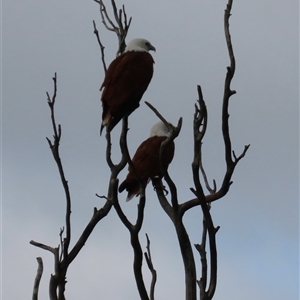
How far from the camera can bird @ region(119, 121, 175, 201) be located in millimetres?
4586

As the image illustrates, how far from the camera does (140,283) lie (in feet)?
8.75

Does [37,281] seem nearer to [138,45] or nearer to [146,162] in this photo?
[146,162]

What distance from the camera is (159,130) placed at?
198 inches

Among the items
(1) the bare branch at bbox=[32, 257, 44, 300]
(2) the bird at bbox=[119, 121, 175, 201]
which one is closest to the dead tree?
(1) the bare branch at bbox=[32, 257, 44, 300]

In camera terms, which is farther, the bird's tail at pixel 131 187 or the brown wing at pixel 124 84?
→ the bird's tail at pixel 131 187

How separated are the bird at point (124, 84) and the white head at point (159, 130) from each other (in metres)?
0.87

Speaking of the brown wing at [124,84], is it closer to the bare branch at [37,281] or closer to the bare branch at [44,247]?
the bare branch at [44,247]

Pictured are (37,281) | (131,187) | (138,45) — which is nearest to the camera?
(37,281)

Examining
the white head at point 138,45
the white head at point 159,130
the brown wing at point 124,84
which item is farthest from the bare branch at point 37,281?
the white head at point 159,130

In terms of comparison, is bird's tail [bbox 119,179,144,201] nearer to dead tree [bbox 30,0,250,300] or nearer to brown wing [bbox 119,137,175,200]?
brown wing [bbox 119,137,175,200]

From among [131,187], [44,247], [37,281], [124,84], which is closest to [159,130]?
[131,187]

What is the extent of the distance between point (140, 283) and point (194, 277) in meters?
0.39

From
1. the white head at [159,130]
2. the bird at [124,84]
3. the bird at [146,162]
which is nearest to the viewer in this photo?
the bird at [124,84]

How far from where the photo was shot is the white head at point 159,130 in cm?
499
